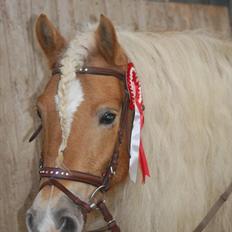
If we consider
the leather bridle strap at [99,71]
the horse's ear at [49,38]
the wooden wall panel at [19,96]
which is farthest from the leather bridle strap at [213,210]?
the wooden wall panel at [19,96]

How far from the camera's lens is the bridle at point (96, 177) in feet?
5.09

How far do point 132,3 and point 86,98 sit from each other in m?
1.81

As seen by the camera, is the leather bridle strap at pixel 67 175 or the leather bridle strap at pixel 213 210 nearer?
the leather bridle strap at pixel 67 175

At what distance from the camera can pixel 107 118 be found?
5.38 ft

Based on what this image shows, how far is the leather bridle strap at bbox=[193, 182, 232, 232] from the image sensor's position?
1825 millimetres

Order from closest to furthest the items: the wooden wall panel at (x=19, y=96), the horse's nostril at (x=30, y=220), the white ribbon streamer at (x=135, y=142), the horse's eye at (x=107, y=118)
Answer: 1. the horse's nostril at (x=30, y=220)
2. the horse's eye at (x=107, y=118)
3. the white ribbon streamer at (x=135, y=142)
4. the wooden wall panel at (x=19, y=96)

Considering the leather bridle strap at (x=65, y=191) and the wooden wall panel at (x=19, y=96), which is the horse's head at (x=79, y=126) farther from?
the wooden wall panel at (x=19, y=96)

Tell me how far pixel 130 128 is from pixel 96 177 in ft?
0.78

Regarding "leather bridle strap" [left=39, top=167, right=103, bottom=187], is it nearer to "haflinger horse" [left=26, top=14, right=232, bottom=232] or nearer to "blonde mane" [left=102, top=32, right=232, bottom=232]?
"haflinger horse" [left=26, top=14, right=232, bottom=232]

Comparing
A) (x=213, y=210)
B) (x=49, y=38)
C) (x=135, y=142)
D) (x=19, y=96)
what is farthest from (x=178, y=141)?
(x=19, y=96)

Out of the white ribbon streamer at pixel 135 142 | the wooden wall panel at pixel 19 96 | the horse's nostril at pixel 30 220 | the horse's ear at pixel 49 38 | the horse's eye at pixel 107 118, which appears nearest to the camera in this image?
the horse's nostril at pixel 30 220

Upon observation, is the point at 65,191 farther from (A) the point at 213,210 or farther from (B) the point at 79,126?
(A) the point at 213,210

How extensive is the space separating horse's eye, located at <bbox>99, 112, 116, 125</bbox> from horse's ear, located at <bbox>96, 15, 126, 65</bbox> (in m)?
0.21

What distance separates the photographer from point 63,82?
164 cm
